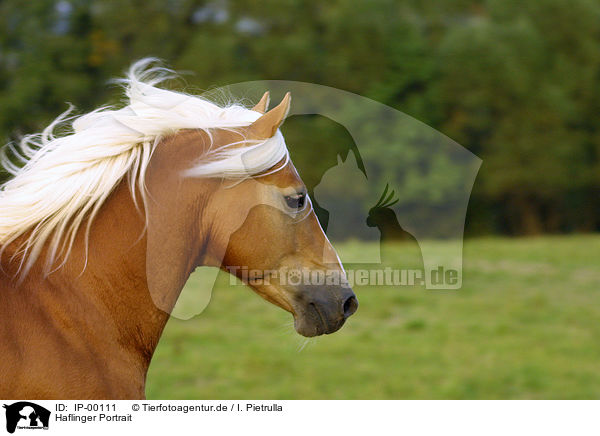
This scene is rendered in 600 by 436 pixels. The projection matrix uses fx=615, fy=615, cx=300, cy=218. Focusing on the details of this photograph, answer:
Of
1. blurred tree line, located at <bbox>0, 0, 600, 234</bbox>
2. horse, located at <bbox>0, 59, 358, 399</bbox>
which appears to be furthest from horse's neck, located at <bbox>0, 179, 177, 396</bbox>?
blurred tree line, located at <bbox>0, 0, 600, 234</bbox>

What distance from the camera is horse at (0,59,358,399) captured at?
153 cm

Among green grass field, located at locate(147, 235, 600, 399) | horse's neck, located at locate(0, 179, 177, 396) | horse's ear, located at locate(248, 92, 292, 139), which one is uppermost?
green grass field, located at locate(147, 235, 600, 399)

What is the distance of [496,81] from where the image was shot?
9.95 metres

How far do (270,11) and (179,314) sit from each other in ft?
24.3

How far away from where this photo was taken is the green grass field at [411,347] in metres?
4.27

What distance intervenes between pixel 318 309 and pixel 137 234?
0.54 meters

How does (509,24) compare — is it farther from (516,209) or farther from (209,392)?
(209,392)

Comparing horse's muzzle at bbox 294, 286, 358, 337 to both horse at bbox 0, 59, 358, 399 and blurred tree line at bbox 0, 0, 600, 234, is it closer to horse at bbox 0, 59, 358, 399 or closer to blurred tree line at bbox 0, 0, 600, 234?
horse at bbox 0, 59, 358, 399

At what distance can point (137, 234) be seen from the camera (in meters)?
1.62
